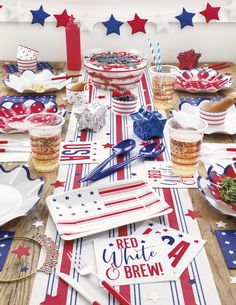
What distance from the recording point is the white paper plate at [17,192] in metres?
0.93

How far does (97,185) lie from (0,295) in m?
0.38

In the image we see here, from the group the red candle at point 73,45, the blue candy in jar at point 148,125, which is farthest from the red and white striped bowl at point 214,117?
the red candle at point 73,45

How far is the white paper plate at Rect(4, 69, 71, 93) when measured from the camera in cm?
168

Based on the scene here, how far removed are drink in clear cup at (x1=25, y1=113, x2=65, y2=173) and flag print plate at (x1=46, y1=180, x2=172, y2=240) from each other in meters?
0.16

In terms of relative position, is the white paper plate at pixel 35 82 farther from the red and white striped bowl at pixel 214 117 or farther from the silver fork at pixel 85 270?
the silver fork at pixel 85 270

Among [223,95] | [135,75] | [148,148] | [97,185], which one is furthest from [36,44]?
[97,185]

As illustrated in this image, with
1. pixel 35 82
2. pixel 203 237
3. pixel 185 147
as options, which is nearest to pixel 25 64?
pixel 35 82

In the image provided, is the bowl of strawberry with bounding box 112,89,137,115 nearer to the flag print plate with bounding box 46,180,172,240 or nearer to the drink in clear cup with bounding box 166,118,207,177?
the drink in clear cup with bounding box 166,118,207,177

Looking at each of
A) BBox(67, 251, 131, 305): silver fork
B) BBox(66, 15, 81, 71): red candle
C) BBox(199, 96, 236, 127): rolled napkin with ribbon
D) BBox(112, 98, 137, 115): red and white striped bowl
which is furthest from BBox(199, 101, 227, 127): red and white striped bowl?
BBox(66, 15, 81, 71): red candle

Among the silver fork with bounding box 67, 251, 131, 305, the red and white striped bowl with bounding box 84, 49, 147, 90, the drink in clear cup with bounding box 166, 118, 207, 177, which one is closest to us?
the silver fork with bounding box 67, 251, 131, 305

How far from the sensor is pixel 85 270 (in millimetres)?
777

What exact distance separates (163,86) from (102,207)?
71 centimetres

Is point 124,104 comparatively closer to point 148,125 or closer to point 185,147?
point 148,125

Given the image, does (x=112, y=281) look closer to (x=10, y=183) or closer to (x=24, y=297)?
Answer: (x=24, y=297)
